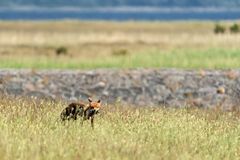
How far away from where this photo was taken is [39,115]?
1272 centimetres

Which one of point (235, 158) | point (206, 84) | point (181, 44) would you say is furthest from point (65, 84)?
point (181, 44)

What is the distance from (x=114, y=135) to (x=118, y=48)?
1404 inches

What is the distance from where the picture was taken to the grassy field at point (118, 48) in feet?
105

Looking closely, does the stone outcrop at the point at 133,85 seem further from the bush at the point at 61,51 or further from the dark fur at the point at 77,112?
the bush at the point at 61,51

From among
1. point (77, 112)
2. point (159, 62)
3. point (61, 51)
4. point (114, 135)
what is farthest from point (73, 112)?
point (61, 51)

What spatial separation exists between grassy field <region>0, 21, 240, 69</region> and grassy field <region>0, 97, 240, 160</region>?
1744cm

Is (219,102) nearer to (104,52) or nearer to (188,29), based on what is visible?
(104,52)

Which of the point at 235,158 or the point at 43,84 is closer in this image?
the point at 235,158

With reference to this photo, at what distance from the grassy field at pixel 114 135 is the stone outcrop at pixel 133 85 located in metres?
12.7

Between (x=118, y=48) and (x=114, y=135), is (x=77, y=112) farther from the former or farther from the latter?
(x=118, y=48)

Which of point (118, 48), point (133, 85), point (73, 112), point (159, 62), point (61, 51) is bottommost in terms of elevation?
point (118, 48)

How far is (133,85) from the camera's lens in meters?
27.5

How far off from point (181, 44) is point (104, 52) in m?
4.54

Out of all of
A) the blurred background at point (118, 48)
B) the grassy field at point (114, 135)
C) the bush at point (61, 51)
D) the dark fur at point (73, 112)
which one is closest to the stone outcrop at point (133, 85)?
the blurred background at point (118, 48)
